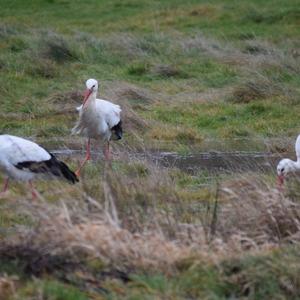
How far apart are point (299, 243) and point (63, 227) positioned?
59.9 inches

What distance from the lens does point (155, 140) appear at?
12852 millimetres

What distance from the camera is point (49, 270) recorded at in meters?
6.19

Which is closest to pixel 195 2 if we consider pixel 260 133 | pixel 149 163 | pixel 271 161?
pixel 260 133

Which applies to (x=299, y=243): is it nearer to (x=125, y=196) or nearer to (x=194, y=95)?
(x=125, y=196)

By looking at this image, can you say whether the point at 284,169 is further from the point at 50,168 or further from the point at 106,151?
the point at 106,151

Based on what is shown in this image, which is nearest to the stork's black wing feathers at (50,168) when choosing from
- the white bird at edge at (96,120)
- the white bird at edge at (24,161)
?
the white bird at edge at (24,161)

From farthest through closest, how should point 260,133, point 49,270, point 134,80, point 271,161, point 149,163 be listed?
point 134,80, point 260,133, point 271,161, point 149,163, point 49,270

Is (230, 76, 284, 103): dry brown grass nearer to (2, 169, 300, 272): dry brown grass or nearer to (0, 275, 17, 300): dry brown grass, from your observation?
(2, 169, 300, 272): dry brown grass

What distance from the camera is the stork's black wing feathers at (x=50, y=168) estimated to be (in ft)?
28.7

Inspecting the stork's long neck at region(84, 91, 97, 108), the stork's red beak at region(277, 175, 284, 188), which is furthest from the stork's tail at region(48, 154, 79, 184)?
the stork's long neck at region(84, 91, 97, 108)

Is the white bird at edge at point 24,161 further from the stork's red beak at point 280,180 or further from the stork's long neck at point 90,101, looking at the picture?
the stork's long neck at point 90,101

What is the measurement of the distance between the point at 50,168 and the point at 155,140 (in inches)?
160

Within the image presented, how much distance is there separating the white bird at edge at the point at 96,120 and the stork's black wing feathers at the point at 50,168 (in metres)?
3.14

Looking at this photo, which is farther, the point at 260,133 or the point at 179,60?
the point at 179,60
